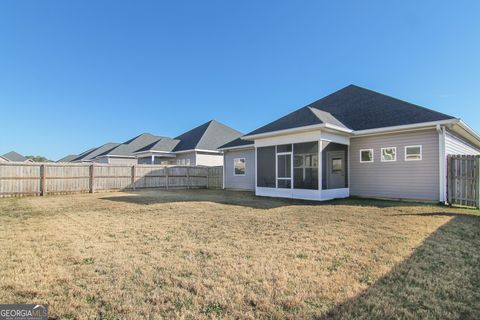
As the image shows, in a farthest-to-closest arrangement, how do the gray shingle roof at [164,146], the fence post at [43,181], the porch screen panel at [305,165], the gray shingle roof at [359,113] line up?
the gray shingle roof at [164,146], the fence post at [43,181], the porch screen panel at [305,165], the gray shingle roof at [359,113]

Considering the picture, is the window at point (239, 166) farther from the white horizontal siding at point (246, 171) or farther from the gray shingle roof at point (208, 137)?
the gray shingle roof at point (208, 137)

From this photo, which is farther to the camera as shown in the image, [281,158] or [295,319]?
[281,158]

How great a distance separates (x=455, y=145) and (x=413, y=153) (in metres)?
2.37

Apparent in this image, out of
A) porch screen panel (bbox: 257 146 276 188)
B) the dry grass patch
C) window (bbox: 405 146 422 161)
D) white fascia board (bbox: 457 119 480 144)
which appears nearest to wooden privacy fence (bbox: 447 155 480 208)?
window (bbox: 405 146 422 161)

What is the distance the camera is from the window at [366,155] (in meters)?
11.9

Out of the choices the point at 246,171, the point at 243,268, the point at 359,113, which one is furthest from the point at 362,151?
the point at 243,268

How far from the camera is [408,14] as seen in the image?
Result: 11.4m

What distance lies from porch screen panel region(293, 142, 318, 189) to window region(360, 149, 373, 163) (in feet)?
8.44

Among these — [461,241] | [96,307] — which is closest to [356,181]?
[461,241]

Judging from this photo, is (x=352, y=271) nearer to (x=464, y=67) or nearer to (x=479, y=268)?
(x=479, y=268)

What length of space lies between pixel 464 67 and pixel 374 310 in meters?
16.1

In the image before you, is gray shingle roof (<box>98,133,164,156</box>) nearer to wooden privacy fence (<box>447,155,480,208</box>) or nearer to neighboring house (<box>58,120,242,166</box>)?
neighboring house (<box>58,120,242,166</box>)

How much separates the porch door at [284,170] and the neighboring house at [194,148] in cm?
1025

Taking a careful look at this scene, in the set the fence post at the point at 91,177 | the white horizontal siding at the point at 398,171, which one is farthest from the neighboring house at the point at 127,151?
the white horizontal siding at the point at 398,171
